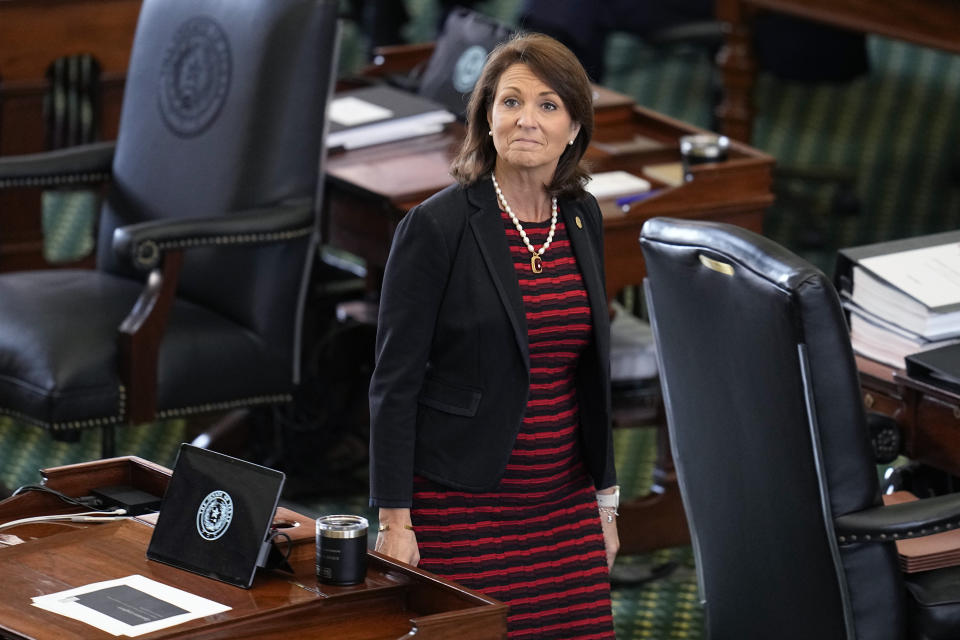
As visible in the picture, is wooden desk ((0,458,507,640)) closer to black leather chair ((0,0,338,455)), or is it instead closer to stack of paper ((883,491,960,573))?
stack of paper ((883,491,960,573))

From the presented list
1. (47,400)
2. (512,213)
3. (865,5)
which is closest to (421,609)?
(512,213)

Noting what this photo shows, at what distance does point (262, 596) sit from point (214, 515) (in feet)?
0.47

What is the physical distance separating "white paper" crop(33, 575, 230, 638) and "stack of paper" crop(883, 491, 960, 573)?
1.13 m

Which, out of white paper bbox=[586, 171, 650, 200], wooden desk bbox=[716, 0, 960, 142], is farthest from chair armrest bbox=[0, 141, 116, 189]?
wooden desk bbox=[716, 0, 960, 142]

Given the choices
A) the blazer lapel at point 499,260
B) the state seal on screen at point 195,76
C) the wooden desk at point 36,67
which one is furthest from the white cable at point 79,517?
the wooden desk at point 36,67

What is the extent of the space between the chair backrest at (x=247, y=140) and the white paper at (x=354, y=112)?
0.46 m

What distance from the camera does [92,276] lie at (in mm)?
3982

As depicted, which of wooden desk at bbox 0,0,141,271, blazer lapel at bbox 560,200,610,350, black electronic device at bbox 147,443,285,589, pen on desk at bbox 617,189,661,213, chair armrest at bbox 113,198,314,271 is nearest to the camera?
black electronic device at bbox 147,443,285,589

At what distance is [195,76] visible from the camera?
393 cm

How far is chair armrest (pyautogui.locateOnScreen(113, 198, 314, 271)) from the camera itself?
11.7 ft

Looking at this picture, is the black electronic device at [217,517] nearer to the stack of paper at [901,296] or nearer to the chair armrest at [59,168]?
→ the stack of paper at [901,296]

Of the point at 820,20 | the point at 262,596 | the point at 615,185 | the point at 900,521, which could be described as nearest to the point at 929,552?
the point at 900,521

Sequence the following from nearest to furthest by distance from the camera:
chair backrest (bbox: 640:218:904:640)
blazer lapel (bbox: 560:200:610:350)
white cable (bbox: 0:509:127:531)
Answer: white cable (bbox: 0:509:127:531)
chair backrest (bbox: 640:218:904:640)
blazer lapel (bbox: 560:200:610:350)

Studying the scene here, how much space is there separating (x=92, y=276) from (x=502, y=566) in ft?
5.45
